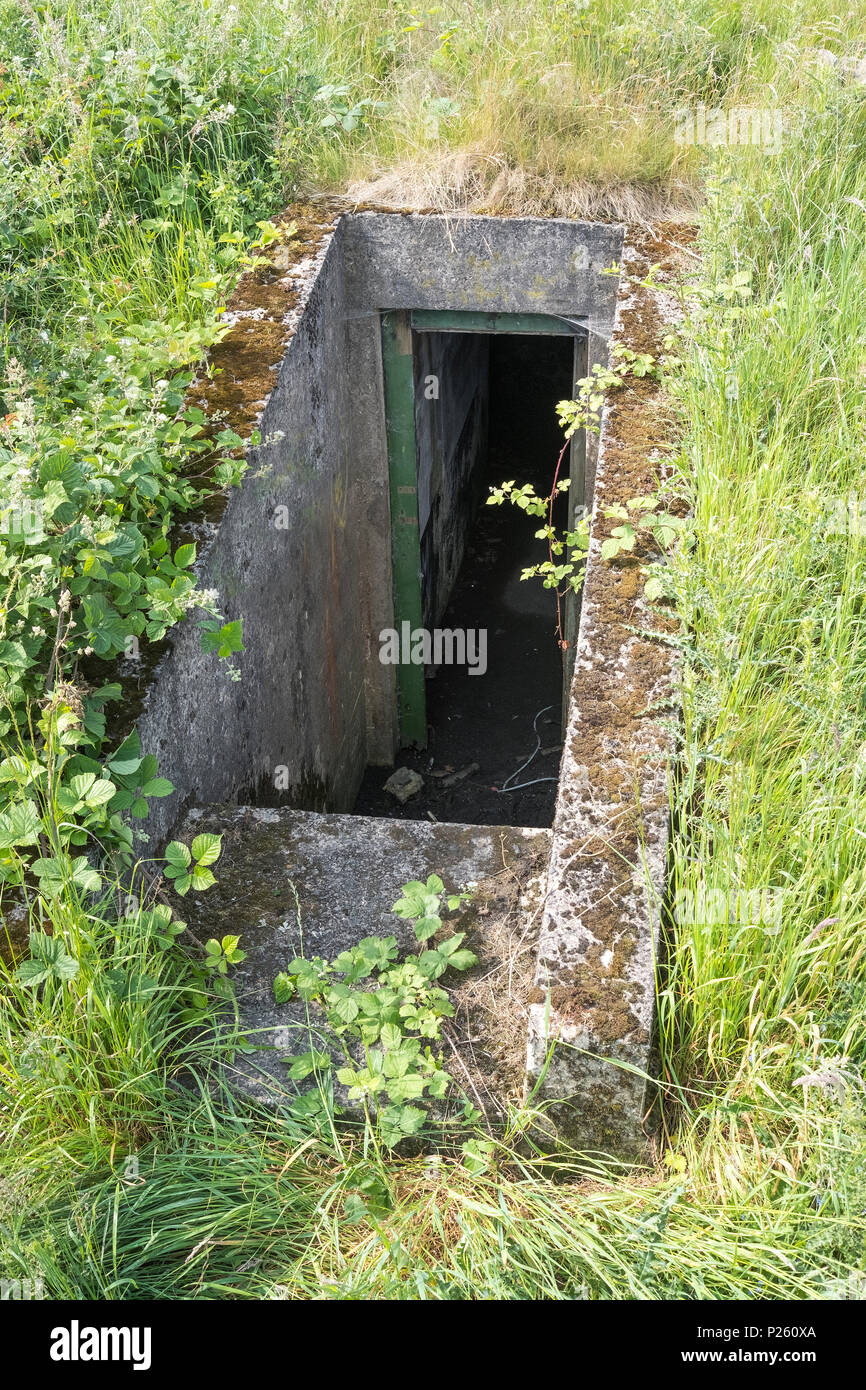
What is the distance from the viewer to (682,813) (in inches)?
101

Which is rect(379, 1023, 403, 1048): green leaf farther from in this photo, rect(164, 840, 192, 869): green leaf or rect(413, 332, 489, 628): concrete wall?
rect(413, 332, 489, 628): concrete wall

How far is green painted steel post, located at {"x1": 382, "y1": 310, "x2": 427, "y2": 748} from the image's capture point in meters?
5.62

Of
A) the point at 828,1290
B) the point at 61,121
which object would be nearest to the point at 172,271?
the point at 61,121

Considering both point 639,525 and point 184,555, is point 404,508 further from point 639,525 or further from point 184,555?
point 184,555

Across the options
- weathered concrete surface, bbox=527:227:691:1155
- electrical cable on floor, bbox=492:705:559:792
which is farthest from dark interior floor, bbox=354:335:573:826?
weathered concrete surface, bbox=527:227:691:1155

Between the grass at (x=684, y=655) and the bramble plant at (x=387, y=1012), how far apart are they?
13cm

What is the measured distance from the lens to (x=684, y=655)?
2.99 metres

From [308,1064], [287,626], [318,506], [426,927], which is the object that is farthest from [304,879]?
[318,506]

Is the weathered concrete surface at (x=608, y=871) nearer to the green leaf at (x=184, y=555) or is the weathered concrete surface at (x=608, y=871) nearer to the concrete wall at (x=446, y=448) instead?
the green leaf at (x=184, y=555)

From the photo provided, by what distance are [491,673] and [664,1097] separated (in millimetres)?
4791

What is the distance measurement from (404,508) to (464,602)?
1692 mm

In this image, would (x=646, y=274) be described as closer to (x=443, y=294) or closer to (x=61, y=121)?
(x=443, y=294)

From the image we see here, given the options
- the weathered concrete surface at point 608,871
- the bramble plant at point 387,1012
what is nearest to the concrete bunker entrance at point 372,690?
the weathered concrete surface at point 608,871

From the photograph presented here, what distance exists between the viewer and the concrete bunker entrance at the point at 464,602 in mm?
5859
